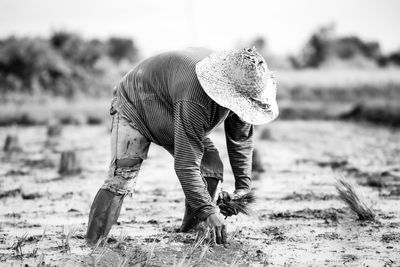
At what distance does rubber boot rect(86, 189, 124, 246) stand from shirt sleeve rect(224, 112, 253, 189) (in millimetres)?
824

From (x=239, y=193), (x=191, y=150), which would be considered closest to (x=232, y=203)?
(x=239, y=193)

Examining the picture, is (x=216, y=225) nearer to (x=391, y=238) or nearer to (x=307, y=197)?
(x=391, y=238)

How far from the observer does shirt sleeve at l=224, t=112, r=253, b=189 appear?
3879 mm

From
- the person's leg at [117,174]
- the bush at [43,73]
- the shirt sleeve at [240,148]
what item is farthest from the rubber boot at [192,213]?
the bush at [43,73]

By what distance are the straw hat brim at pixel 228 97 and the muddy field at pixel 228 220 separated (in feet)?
3.07

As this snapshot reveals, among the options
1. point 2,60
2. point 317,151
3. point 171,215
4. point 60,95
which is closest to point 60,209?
point 171,215

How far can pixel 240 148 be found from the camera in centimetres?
391

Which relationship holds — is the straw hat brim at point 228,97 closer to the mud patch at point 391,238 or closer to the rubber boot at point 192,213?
the rubber boot at point 192,213

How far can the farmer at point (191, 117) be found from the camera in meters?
3.35

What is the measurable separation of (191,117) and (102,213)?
40.8 inches

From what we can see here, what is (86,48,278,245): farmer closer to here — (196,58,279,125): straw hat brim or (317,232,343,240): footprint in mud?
(196,58,279,125): straw hat brim

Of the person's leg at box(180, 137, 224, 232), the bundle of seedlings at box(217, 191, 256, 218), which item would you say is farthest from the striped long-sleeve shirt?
the person's leg at box(180, 137, 224, 232)

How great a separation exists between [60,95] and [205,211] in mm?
22052

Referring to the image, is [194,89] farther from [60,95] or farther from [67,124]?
[60,95]
